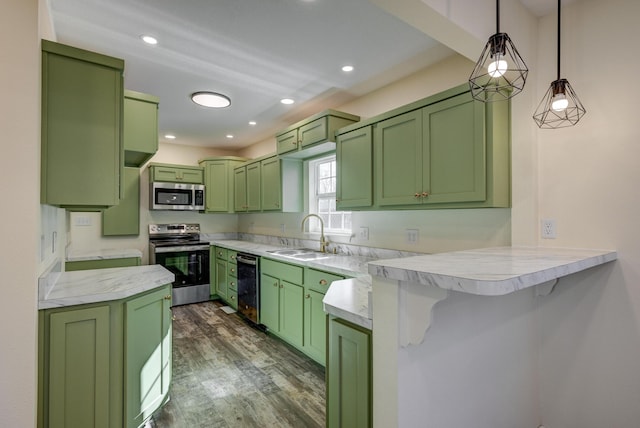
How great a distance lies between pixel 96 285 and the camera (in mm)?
1806

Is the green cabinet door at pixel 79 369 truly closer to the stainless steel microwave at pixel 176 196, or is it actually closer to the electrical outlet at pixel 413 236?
the electrical outlet at pixel 413 236

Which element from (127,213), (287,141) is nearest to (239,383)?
(287,141)

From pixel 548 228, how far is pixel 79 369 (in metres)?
2.62

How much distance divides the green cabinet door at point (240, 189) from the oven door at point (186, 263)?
830mm

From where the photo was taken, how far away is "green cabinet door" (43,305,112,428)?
1.49 meters

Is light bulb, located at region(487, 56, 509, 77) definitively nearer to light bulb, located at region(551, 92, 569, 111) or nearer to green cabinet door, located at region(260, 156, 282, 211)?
light bulb, located at region(551, 92, 569, 111)

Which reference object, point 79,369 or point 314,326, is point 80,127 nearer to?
point 79,369

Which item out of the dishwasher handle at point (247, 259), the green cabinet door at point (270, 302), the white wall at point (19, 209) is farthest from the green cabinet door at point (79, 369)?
the dishwasher handle at point (247, 259)

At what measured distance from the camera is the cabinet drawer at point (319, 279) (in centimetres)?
251

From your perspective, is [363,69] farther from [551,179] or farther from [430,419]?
[430,419]

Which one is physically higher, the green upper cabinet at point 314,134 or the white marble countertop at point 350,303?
the green upper cabinet at point 314,134

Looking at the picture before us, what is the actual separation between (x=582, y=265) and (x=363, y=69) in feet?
6.66

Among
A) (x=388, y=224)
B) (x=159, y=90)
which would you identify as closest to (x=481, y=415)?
(x=388, y=224)

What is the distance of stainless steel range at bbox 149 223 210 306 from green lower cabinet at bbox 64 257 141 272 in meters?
0.84
